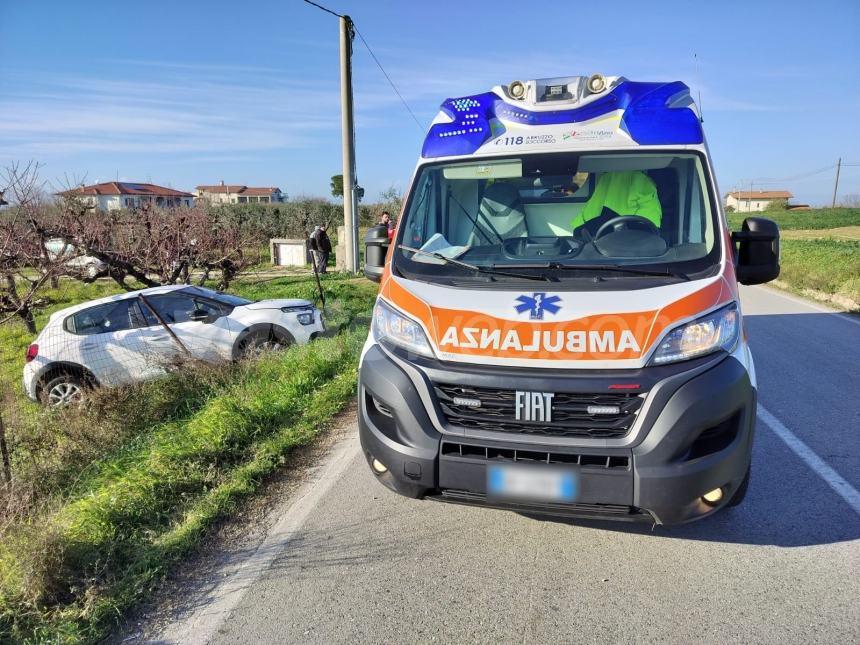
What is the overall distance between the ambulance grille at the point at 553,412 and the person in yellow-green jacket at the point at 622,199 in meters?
1.43

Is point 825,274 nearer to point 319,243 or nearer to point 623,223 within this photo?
point 319,243

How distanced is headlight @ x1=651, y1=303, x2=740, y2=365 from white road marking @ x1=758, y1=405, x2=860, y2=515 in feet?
5.64

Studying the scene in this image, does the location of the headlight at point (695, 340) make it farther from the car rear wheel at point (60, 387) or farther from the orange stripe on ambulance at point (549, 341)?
the car rear wheel at point (60, 387)

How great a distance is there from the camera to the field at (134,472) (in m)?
3.09

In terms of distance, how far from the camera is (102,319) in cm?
916

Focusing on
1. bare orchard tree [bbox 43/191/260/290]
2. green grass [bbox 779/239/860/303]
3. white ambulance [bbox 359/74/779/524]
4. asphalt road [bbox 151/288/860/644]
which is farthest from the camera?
green grass [bbox 779/239/860/303]

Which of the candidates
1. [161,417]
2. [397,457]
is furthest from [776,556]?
[161,417]

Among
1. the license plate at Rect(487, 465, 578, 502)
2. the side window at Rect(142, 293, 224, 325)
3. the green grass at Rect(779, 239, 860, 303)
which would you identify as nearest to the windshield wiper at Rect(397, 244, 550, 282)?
the license plate at Rect(487, 465, 578, 502)

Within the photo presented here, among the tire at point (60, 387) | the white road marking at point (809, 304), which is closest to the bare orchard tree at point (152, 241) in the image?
the tire at point (60, 387)

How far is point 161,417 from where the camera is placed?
692 cm

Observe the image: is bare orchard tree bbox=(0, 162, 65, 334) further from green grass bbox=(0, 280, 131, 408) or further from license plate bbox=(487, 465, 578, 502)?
license plate bbox=(487, 465, 578, 502)

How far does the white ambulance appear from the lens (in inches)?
118

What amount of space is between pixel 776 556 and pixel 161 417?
19.7 feet

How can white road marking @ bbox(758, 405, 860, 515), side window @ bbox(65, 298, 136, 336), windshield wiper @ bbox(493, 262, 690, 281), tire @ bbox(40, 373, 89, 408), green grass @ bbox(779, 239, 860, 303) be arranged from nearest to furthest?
windshield wiper @ bbox(493, 262, 690, 281) < white road marking @ bbox(758, 405, 860, 515) < tire @ bbox(40, 373, 89, 408) < side window @ bbox(65, 298, 136, 336) < green grass @ bbox(779, 239, 860, 303)
